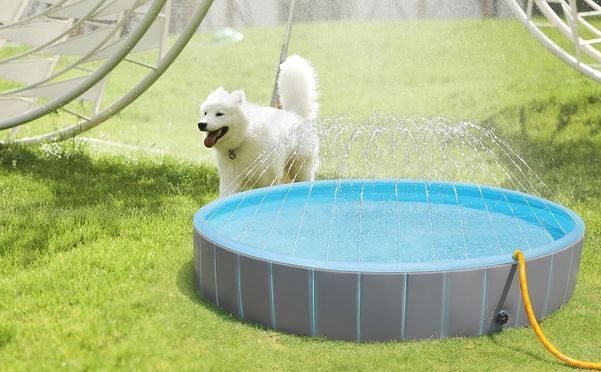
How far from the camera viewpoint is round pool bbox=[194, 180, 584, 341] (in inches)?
133

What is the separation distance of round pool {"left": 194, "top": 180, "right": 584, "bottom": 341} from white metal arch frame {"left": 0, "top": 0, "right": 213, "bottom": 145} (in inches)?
57.9

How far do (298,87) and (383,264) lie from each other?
8.54 ft

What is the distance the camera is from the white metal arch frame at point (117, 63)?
545cm

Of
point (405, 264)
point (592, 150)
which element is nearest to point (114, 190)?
point (405, 264)

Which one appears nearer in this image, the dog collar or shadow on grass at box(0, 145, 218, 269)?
shadow on grass at box(0, 145, 218, 269)

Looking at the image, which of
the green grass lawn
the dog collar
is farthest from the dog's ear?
the green grass lawn

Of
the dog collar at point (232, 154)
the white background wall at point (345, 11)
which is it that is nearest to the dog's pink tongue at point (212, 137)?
the dog collar at point (232, 154)

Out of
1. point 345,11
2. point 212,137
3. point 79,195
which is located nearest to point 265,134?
point 212,137

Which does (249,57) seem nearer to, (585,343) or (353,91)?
(353,91)

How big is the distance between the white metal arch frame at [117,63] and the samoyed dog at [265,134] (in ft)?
2.13

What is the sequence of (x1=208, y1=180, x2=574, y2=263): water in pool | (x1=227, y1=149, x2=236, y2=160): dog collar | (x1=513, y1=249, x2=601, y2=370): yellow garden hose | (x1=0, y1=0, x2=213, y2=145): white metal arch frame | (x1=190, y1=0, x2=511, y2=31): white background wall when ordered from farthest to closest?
1. (x1=190, y1=0, x2=511, y2=31): white background wall
2. (x1=0, y1=0, x2=213, y2=145): white metal arch frame
3. (x1=227, y1=149, x2=236, y2=160): dog collar
4. (x1=208, y1=180, x2=574, y2=263): water in pool
5. (x1=513, y1=249, x2=601, y2=370): yellow garden hose

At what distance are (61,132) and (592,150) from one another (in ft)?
18.3

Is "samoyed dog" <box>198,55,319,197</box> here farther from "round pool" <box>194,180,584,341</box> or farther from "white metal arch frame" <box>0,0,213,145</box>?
"white metal arch frame" <box>0,0,213,145</box>

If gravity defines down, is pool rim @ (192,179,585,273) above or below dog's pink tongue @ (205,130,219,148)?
below
